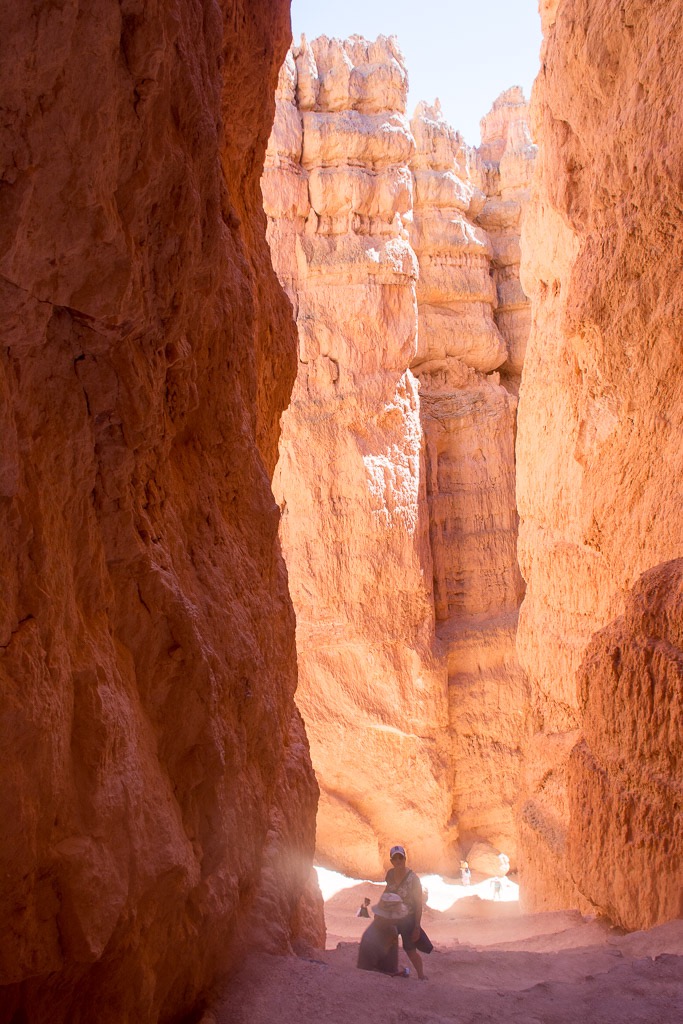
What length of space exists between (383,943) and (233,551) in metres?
2.07

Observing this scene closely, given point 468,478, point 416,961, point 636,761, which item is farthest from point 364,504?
point 416,961

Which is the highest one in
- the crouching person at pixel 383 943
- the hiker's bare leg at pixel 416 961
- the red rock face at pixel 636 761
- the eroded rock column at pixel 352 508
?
the eroded rock column at pixel 352 508

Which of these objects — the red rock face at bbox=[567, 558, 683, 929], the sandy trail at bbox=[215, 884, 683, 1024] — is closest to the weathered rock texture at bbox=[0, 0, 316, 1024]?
the sandy trail at bbox=[215, 884, 683, 1024]

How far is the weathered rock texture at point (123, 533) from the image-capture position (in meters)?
1.93

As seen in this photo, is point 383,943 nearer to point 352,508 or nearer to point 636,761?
point 636,761

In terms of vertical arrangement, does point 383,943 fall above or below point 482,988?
above

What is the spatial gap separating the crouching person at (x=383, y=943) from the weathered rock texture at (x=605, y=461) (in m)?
1.69

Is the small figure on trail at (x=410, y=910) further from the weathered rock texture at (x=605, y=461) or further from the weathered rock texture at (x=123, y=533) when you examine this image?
the weathered rock texture at (x=605, y=461)

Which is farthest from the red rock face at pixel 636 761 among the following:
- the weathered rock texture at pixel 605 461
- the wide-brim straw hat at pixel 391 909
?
the wide-brim straw hat at pixel 391 909

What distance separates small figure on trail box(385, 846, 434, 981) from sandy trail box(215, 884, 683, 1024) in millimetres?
133

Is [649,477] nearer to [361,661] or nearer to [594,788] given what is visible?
[594,788]

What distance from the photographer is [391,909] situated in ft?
13.3

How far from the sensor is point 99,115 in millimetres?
2016

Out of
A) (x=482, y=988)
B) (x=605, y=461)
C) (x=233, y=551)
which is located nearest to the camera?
(x=233, y=551)
